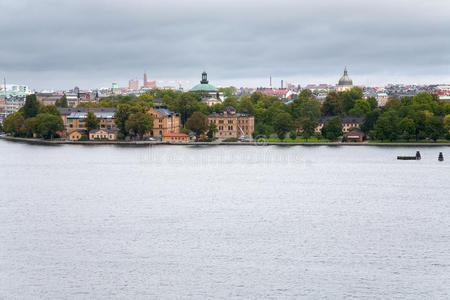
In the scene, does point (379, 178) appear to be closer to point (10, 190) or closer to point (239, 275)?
point (10, 190)

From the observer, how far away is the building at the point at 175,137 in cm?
5750

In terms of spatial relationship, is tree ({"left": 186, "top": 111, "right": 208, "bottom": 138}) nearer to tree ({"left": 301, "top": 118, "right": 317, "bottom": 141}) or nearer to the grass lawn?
the grass lawn

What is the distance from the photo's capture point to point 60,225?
22.4 meters

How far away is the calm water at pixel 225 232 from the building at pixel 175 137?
19.9m

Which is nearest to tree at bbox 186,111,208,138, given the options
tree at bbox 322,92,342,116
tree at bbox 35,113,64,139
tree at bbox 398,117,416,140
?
tree at bbox 35,113,64,139

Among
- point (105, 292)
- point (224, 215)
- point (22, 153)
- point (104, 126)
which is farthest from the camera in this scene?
point (104, 126)

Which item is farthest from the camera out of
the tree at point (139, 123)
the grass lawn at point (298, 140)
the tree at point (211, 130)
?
the tree at point (211, 130)

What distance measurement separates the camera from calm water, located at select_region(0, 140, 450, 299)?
16.8 metres

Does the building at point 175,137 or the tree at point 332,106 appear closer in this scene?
the building at point 175,137

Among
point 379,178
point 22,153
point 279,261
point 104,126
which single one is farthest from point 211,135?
point 279,261

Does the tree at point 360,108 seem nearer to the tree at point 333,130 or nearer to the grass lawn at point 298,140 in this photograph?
the grass lawn at point 298,140

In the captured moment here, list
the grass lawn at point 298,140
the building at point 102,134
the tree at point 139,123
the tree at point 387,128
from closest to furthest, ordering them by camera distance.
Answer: the tree at point 387,128, the grass lawn at point 298,140, the tree at point 139,123, the building at point 102,134

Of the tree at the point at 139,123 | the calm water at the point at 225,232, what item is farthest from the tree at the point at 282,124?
the calm water at the point at 225,232

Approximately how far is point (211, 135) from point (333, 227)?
3590 centimetres
